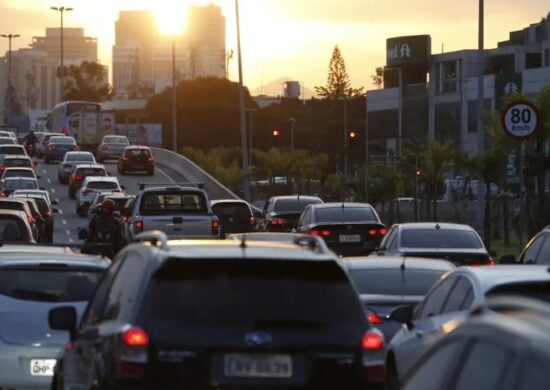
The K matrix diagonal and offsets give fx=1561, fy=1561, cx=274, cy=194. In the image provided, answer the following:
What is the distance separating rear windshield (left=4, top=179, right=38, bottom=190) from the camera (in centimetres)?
6109

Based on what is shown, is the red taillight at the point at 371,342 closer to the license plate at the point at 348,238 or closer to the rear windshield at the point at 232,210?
the license plate at the point at 348,238

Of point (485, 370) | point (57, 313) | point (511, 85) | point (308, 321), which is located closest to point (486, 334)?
point (485, 370)

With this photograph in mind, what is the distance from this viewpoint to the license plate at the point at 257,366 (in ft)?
28.5

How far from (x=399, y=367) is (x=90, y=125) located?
9489cm

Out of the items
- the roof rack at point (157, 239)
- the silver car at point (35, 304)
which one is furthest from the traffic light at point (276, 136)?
the roof rack at point (157, 239)

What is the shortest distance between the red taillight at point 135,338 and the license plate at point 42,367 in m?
4.56

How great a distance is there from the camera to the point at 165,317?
872 centimetres

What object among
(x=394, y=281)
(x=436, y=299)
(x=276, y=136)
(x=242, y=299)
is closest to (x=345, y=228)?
(x=394, y=281)

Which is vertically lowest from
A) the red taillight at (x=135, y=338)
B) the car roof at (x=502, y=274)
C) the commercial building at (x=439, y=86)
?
the red taillight at (x=135, y=338)

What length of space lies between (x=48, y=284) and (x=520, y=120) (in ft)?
43.2

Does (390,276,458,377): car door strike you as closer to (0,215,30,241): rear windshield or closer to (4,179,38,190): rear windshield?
(0,215,30,241): rear windshield

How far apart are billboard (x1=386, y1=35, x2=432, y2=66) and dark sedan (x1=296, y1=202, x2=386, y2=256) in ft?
232

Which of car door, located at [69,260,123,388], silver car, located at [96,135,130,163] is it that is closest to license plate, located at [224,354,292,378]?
car door, located at [69,260,123,388]

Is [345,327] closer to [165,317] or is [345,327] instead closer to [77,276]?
[165,317]
